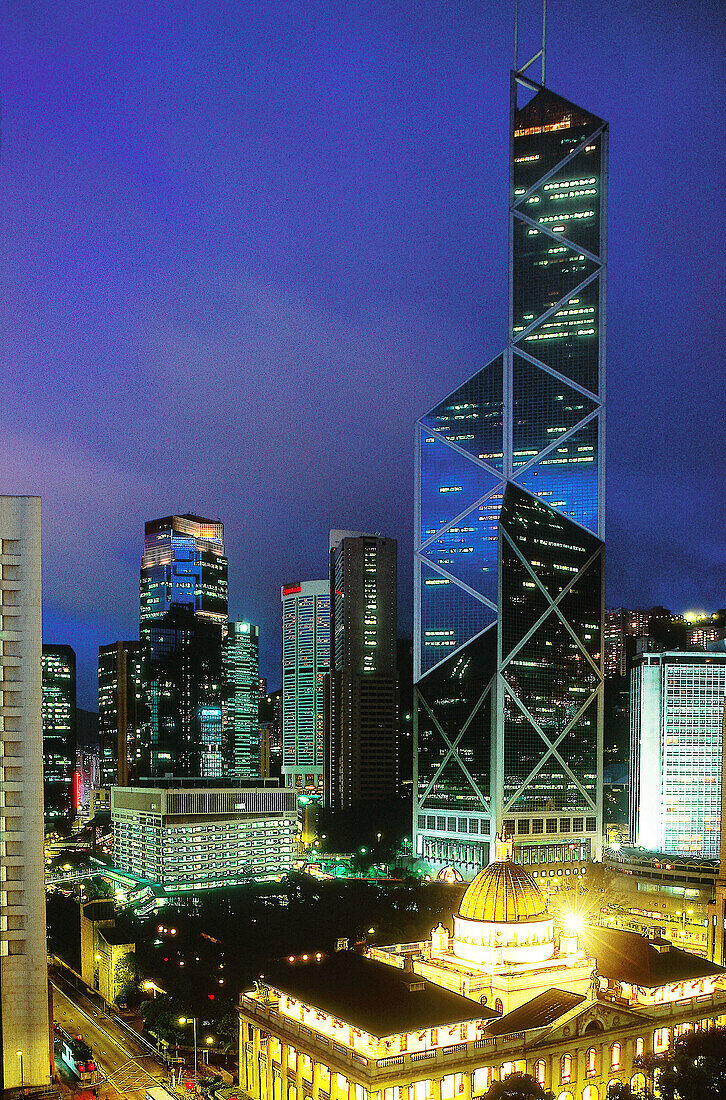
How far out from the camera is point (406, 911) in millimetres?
111125

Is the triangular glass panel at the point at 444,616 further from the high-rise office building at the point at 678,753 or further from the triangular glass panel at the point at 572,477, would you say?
the high-rise office building at the point at 678,753

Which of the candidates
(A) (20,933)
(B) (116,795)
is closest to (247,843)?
(B) (116,795)

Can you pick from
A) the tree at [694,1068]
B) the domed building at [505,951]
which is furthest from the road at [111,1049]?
the tree at [694,1068]

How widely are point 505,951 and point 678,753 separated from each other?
83.5 meters

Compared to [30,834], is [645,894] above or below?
below

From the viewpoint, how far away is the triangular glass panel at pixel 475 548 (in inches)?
6594

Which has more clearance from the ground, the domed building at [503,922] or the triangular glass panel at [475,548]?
the triangular glass panel at [475,548]

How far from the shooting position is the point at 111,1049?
69.9 metres

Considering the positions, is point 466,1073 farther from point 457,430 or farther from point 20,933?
point 457,430

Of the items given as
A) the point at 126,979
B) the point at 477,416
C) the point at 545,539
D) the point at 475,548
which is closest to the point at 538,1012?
the point at 126,979

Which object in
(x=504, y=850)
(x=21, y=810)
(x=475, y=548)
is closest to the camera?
(x=21, y=810)

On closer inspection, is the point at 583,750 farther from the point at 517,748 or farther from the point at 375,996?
the point at 375,996

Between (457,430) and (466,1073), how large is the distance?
129 metres

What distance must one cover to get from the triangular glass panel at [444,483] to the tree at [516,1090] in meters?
123
